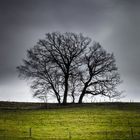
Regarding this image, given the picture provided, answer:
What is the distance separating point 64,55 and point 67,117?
25.1 m

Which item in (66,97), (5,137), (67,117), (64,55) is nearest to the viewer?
(5,137)

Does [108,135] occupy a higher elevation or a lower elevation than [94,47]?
lower

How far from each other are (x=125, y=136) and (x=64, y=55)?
36521 millimetres

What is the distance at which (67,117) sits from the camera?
3784 cm

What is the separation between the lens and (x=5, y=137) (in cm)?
2503

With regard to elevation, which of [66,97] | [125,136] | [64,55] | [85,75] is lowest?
[125,136]

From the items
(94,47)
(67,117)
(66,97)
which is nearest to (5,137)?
(67,117)

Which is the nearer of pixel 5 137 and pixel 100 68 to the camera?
pixel 5 137

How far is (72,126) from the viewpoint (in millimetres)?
31453

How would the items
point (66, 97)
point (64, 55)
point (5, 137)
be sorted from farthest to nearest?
point (64, 55)
point (66, 97)
point (5, 137)

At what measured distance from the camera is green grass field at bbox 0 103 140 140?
26188mm

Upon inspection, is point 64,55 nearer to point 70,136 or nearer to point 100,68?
point 100,68

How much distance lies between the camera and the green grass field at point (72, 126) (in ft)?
85.9

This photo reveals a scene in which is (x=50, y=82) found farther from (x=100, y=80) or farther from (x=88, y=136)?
(x=88, y=136)
